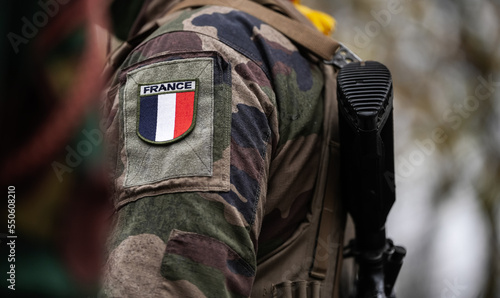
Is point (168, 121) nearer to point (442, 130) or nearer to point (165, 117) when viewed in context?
point (165, 117)

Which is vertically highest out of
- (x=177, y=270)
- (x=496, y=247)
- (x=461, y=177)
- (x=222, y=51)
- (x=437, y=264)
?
(x=222, y=51)

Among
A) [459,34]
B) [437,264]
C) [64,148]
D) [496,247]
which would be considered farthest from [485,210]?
[64,148]

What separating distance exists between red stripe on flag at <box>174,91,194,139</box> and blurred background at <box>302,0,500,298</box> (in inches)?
187

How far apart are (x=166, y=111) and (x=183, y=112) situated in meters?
0.04

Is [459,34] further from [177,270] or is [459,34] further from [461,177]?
[177,270]

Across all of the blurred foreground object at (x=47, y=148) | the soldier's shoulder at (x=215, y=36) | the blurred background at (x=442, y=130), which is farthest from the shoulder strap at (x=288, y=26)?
the blurred background at (x=442, y=130)

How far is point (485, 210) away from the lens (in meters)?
6.11

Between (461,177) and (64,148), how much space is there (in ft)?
18.9

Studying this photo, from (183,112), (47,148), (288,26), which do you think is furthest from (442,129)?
(47,148)

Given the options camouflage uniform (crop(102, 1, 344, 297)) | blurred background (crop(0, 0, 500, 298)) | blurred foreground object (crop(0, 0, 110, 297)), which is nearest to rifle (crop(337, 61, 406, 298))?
camouflage uniform (crop(102, 1, 344, 297))

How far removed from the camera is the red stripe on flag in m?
1.35

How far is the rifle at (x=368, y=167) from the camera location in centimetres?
152

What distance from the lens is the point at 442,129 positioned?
649 centimetres

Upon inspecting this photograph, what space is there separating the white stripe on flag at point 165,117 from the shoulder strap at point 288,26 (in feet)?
1.39
